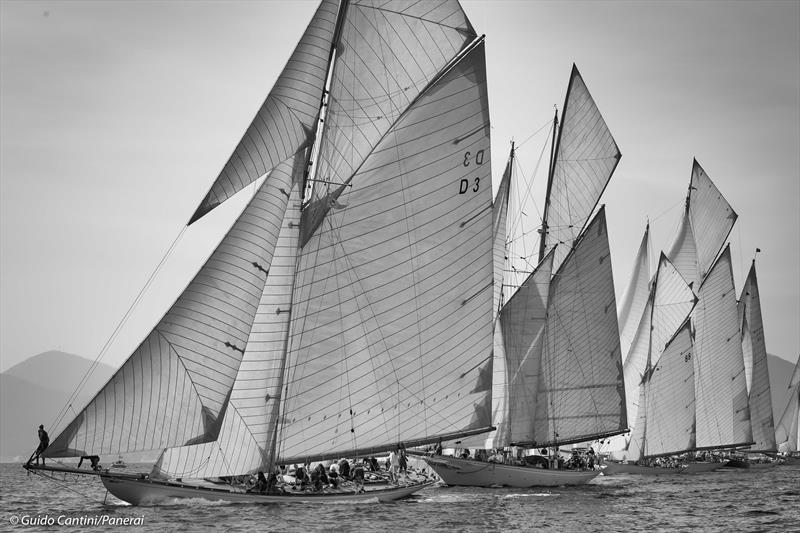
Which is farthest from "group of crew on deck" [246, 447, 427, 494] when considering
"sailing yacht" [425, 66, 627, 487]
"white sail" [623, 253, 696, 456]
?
"white sail" [623, 253, 696, 456]

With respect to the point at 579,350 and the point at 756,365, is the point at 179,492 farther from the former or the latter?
the point at 756,365

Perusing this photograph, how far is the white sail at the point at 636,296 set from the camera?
9112cm

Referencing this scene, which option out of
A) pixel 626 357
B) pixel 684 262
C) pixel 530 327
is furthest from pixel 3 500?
pixel 684 262

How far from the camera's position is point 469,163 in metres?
43.3

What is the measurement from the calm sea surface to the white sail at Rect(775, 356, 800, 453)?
6550 cm

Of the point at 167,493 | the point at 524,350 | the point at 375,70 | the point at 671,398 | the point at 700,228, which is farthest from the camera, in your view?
the point at 700,228

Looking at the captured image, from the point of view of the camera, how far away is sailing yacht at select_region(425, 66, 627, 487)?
205ft

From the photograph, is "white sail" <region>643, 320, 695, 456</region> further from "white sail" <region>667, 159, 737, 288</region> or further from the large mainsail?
the large mainsail

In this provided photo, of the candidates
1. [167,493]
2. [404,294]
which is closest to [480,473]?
[404,294]

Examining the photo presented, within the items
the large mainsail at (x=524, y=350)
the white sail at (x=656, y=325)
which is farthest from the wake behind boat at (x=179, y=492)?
the white sail at (x=656, y=325)

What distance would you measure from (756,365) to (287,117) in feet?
257

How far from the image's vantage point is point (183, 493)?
121 feet

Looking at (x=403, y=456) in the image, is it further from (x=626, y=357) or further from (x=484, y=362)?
(x=626, y=357)

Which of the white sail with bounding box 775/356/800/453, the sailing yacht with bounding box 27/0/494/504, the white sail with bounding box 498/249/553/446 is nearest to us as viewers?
the sailing yacht with bounding box 27/0/494/504
